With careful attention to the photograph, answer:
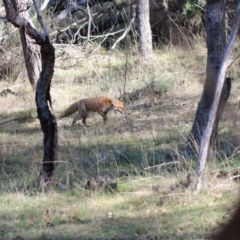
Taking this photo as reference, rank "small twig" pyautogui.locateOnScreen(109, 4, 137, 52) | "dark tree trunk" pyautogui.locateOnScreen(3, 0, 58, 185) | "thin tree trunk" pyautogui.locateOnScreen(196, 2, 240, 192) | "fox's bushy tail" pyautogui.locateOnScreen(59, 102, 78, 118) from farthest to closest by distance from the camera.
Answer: "small twig" pyautogui.locateOnScreen(109, 4, 137, 52), "fox's bushy tail" pyautogui.locateOnScreen(59, 102, 78, 118), "dark tree trunk" pyautogui.locateOnScreen(3, 0, 58, 185), "thin tree trunk" pyautogui.locateOnScreen(196, 2, 240, 192)

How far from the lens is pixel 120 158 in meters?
7.78

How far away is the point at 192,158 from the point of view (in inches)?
274

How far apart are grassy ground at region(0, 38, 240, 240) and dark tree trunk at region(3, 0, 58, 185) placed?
0.88 feet

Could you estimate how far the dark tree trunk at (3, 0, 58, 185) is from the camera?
5.86 m

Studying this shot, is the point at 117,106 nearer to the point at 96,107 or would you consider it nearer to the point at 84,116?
the point at 96,107

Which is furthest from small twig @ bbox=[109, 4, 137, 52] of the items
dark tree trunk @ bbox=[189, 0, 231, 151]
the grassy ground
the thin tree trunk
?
the thin tree trunk

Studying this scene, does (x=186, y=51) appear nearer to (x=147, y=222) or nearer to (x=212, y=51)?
(x=212, y=51)

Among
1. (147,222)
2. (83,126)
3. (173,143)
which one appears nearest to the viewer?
(147,222)

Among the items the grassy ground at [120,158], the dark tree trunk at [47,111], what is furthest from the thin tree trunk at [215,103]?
the dark tree trunk at [47,111]

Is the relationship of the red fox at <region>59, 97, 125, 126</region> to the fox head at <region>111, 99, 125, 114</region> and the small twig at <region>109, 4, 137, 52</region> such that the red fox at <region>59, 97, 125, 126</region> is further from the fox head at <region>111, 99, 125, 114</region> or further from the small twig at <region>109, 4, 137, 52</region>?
the small twig at <region>109, 4, 137, 52</region>

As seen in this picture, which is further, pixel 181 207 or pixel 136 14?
pixel 136 14

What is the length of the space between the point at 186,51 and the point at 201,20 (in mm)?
1252

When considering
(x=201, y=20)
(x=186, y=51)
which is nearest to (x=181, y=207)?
(x=186, y=51)

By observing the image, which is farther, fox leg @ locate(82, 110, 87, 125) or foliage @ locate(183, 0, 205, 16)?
foliage @ locate(183, 0, 205, 16)
